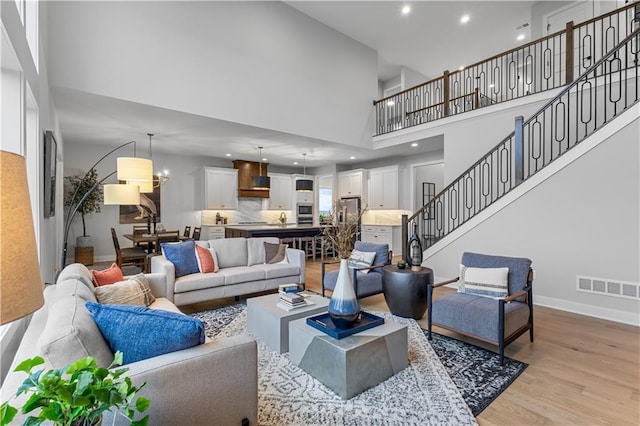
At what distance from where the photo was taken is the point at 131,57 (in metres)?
4.50

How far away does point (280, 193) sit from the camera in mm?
10648

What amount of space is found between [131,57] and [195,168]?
4.86 meters

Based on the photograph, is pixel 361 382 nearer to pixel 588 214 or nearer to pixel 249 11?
pixel 588 214

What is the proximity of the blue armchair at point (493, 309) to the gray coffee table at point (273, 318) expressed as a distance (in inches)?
45.8

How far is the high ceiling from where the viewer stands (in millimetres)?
5164

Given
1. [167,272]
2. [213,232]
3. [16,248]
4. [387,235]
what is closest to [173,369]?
[16,248]

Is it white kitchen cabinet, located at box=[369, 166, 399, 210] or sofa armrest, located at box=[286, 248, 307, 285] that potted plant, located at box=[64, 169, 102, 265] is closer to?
sofa armrest, located at box=[286, 248, 307, 285]

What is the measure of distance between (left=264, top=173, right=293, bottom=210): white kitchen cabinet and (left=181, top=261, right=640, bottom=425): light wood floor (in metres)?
7.47

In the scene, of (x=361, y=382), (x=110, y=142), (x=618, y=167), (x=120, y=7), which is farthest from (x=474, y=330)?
(x=110, y=142)

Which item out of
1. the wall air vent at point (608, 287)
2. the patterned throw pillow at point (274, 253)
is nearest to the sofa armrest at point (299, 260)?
the patterned throw pillow at point (274, 253)

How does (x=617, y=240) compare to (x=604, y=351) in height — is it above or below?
above

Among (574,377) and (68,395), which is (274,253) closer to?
(574,377)

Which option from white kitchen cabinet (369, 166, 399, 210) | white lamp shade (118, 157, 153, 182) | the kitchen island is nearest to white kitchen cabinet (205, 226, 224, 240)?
the kitchen island

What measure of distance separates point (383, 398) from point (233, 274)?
2.65 meters
